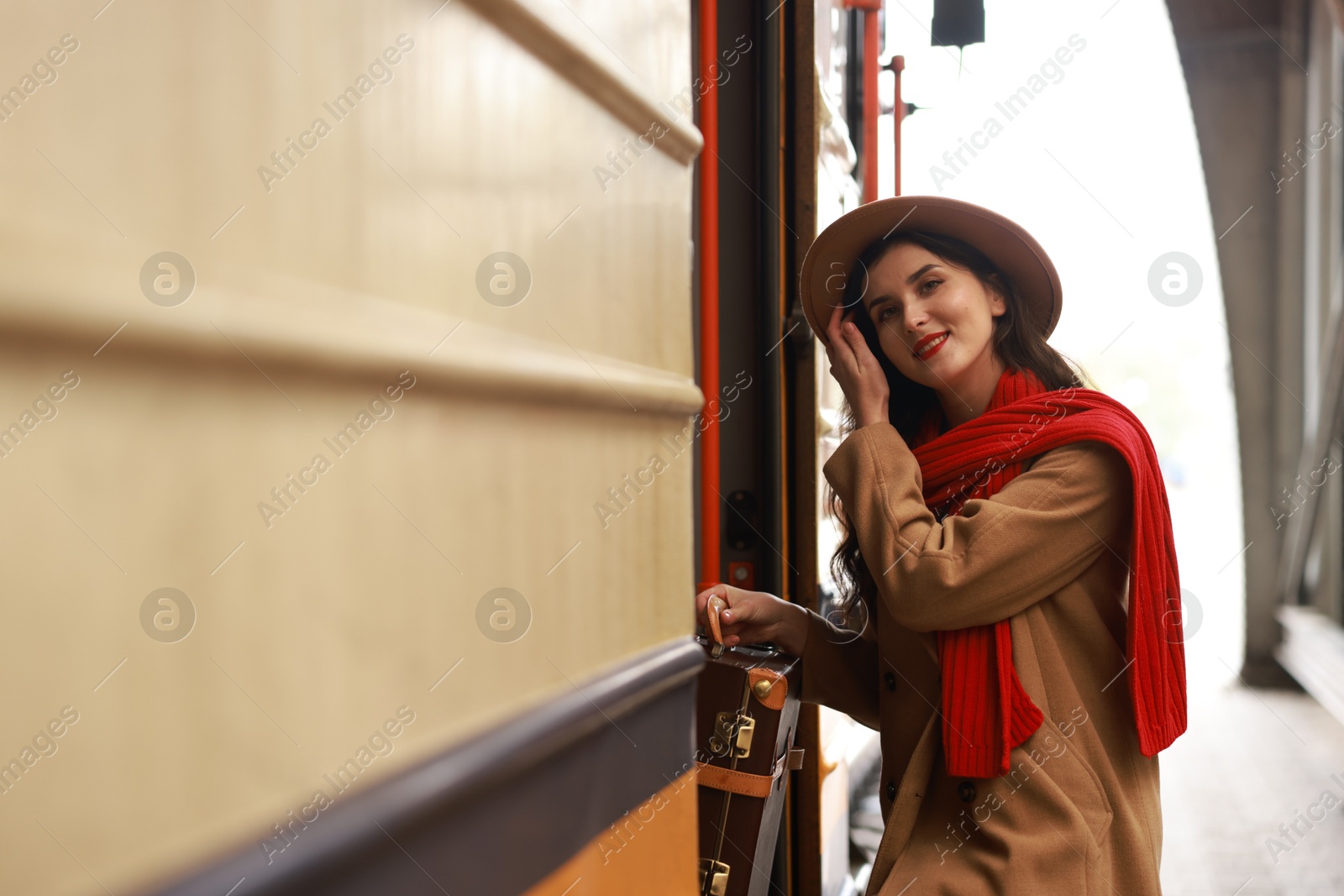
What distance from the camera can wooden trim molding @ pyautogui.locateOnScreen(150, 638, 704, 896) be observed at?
0.56 metres

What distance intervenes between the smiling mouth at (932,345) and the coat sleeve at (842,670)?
515mm

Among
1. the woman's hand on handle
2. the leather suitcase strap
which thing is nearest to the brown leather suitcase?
the leather suitcase strap

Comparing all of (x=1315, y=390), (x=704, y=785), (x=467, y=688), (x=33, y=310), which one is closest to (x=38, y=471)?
(x=33, y=310)

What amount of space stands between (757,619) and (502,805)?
3.04 feet

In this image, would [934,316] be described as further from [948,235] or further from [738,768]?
[738,768]

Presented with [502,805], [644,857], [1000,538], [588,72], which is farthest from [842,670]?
[588,72]

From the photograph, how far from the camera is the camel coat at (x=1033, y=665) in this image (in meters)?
1.27

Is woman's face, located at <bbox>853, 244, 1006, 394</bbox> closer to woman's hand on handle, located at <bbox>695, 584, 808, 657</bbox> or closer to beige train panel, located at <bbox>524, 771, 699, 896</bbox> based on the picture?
woman's hand on handle, located at <bbox>695, 584, 808, 657</bbox>

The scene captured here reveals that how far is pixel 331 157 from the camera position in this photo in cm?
59

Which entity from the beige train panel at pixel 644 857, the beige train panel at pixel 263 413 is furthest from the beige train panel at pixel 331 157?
the beige train panel at pixel 644 857

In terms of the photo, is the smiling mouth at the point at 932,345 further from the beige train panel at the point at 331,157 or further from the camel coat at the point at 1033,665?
the beige train panel at the point at 331,157

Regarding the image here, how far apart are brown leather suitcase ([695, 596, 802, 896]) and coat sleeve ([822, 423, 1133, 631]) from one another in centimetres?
24

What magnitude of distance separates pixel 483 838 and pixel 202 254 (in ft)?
1.54

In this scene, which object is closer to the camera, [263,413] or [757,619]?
[263,413]
